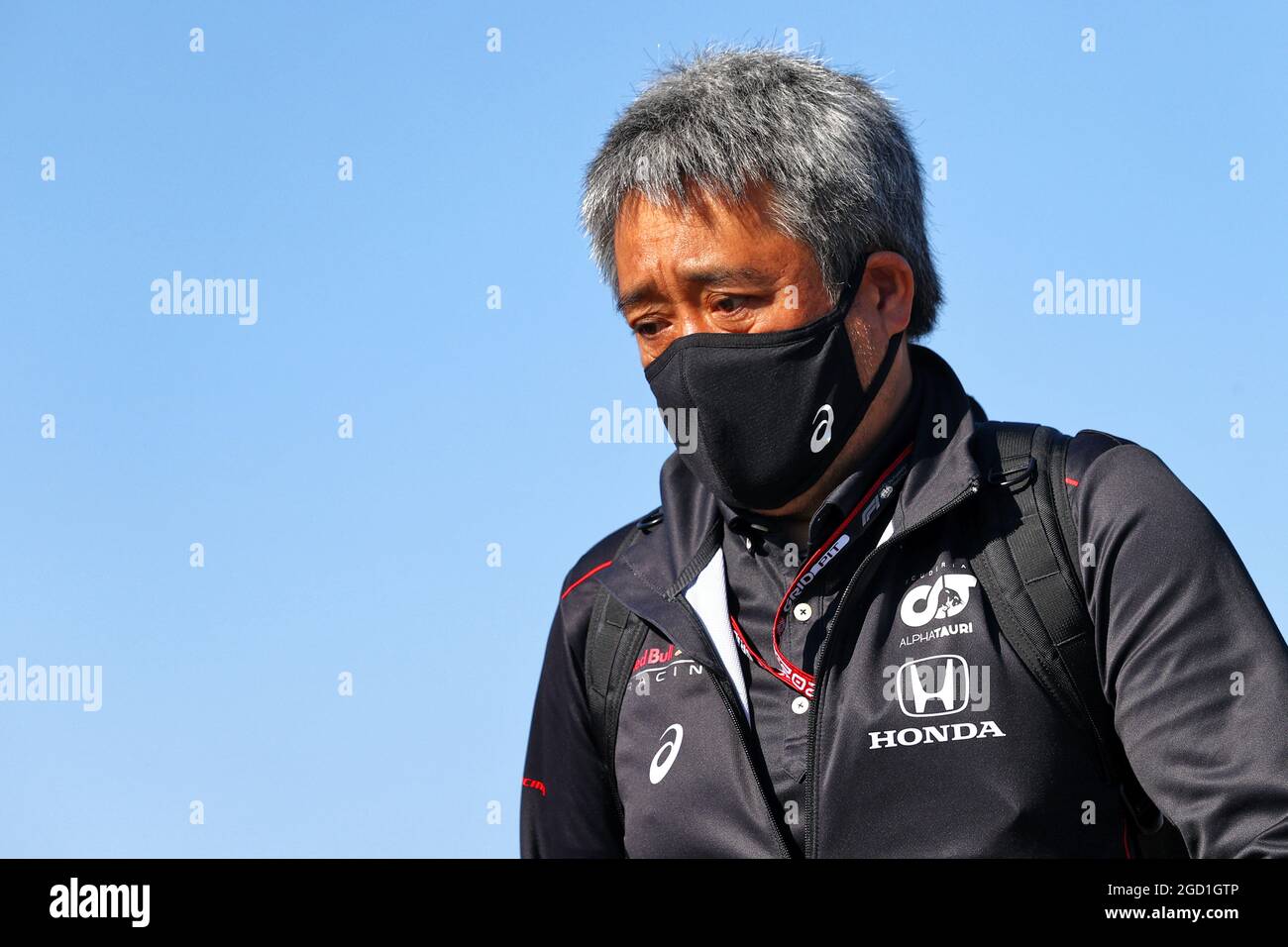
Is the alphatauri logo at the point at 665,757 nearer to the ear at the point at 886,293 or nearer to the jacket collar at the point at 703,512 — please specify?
the jacket collar at the point at 703,512

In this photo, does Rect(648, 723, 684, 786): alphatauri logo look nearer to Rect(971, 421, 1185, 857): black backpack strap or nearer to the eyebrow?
Rect(971, 421, 1185, 857): black backpack strap

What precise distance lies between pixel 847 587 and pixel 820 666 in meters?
0.23

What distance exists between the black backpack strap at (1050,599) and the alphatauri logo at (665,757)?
0.96 metres

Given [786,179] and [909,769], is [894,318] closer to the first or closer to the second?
[786,179]

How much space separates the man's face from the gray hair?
0.04 metres

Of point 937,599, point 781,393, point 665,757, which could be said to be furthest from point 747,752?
point 781,393

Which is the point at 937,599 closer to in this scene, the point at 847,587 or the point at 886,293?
the point at 847,587

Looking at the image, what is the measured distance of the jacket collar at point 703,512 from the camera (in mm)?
4191

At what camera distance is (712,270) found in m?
4.30

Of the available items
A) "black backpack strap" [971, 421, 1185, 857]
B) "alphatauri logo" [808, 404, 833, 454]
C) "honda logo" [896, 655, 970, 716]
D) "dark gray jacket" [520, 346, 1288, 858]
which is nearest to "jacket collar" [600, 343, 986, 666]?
"dark gray jacket" [520, 346, 1288, 858]

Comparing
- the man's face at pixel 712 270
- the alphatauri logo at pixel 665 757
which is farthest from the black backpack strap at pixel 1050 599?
the alphatauri logo at pixel 665 757

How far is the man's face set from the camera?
4301 millimetres
